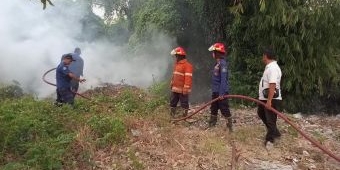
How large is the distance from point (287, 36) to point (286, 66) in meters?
0.68

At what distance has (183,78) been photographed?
8562 mm

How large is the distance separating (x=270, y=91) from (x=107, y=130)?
2574 millimetres

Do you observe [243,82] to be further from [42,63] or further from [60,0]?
[60,0]

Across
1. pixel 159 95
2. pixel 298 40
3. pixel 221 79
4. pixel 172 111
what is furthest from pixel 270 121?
pixel 159 95

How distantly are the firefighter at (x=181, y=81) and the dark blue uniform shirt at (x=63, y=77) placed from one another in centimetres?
218

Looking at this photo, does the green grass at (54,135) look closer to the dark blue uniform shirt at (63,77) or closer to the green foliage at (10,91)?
the dark blue uniform shirt at (63,77)

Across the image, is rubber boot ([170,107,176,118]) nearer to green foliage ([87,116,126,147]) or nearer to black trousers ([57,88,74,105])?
green foliage ([87,116,126,147])

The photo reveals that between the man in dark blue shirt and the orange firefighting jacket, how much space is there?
6.73ft

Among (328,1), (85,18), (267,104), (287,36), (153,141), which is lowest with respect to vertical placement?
(153,141)

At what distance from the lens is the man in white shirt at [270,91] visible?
6891 mm

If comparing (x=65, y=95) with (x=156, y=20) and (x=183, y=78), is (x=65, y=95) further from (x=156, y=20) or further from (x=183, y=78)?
(x=156, y=20)

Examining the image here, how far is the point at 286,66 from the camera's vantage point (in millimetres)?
10461

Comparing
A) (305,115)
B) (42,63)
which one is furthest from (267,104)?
(42,63)

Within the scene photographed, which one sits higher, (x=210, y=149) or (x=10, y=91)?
(x=10, y=91)
